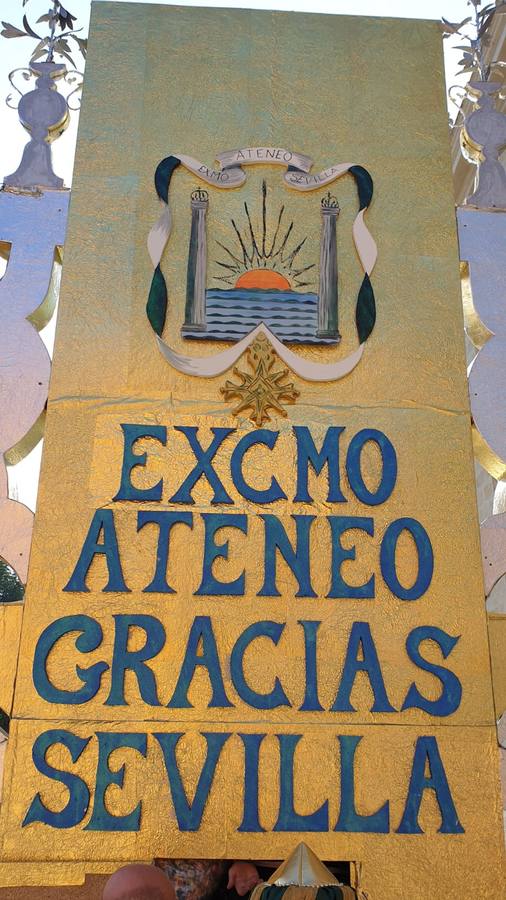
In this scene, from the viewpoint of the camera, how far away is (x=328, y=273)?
708cm

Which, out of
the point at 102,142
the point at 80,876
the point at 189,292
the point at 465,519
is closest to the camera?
the point at 80,876

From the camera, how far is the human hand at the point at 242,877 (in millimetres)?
5477

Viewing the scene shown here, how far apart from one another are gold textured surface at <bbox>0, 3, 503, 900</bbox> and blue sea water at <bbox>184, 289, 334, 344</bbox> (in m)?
0.15

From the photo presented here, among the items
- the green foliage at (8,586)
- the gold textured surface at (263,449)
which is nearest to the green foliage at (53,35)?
the gold textured surface at (263,449)

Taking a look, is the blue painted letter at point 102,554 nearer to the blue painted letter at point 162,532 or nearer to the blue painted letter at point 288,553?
the blue painted letter at point 162,532

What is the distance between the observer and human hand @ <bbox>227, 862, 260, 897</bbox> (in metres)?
5.48

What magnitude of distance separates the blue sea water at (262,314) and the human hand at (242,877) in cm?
368

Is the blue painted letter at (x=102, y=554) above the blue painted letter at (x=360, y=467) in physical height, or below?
below

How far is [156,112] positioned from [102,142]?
1.76 ft

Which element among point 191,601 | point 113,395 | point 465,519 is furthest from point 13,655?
point 465,519

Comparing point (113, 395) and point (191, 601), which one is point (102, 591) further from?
point (113, 395)

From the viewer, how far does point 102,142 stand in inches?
297

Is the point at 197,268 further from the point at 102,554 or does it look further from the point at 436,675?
the point at 436,675

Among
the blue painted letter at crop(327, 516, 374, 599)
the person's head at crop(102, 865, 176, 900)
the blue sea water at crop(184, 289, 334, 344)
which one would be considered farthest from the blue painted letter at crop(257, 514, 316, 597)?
the person's head at crop(102, 865, 176, 900)
